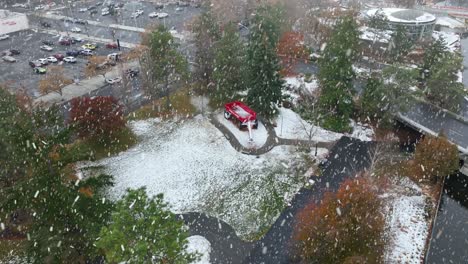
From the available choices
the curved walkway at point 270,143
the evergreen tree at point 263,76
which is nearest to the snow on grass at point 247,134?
the curved walkway at point 270,143

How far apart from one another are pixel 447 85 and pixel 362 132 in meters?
9.33

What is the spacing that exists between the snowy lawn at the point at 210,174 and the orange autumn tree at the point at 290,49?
1651 centimetres

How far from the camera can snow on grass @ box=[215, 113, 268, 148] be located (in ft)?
101

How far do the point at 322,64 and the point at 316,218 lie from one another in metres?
19.5

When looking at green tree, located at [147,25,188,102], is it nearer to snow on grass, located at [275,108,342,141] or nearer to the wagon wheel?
the wagon wheel

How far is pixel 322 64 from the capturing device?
3372cm

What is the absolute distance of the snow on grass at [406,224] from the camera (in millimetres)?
21078

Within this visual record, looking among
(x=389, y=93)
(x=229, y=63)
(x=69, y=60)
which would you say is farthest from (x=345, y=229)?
(x=69, y=60)

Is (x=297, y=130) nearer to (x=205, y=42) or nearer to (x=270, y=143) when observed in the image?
(x=270, y=143)

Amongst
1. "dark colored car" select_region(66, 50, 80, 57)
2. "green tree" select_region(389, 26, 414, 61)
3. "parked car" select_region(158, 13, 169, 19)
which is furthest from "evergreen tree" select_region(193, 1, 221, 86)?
"parked car" select_region(158, 13, 169, 19)

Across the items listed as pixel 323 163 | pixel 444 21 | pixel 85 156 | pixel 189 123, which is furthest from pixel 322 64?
pixel 444 21

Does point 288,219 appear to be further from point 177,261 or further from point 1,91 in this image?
point 1,91

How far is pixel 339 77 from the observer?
31250 millimetres

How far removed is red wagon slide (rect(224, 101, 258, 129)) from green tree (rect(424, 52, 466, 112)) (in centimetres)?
1731
